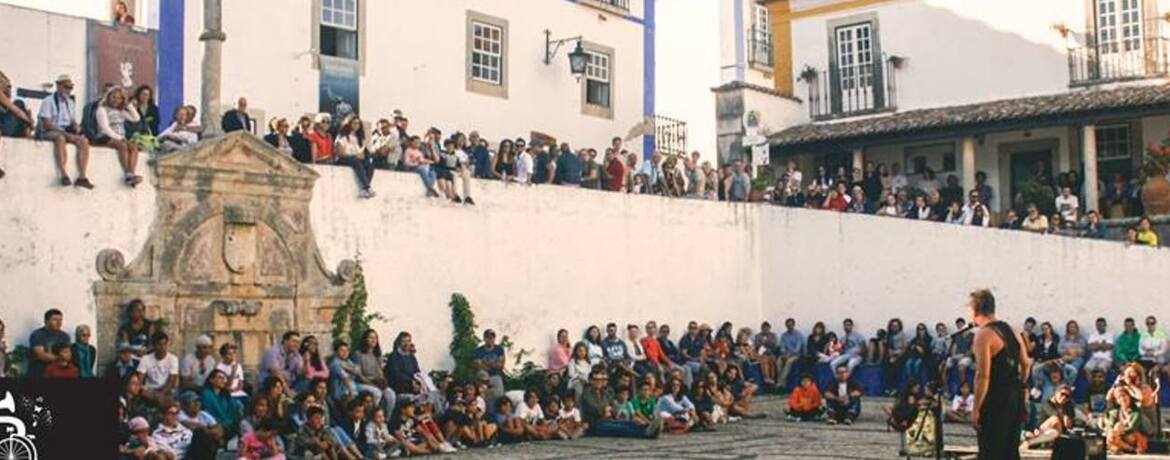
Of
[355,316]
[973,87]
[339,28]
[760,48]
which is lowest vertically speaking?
[355,316]

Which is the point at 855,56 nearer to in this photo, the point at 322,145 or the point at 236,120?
the point at 322,145

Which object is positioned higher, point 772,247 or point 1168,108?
point 1168,108

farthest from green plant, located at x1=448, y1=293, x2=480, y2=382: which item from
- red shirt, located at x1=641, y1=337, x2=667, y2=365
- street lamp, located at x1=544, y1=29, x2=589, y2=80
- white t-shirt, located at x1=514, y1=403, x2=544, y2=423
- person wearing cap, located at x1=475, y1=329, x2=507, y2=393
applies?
street lamp, located at x1=544, y1=29, x2=589, y2=80

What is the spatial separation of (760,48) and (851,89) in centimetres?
255

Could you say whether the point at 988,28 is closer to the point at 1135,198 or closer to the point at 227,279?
the point at 1135,198

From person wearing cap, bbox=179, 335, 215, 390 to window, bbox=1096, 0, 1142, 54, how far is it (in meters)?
19.9

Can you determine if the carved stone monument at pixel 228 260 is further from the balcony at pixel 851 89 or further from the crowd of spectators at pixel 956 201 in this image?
the balcony at pixel 851 89

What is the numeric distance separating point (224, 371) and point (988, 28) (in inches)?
791

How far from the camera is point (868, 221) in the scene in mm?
24859

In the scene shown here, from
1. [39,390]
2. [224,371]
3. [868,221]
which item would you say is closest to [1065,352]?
[868,221]

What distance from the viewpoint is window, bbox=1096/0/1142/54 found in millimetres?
29188

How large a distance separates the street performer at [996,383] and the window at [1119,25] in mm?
21458

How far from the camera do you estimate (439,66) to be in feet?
77.1

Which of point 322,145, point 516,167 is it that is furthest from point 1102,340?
point 322,145
